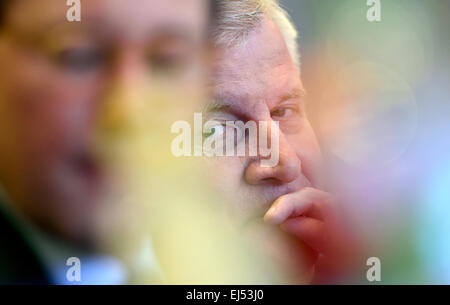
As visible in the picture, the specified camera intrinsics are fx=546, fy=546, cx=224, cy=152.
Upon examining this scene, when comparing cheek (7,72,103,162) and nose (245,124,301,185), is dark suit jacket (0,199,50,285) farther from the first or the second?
nose (245,124,301,185)

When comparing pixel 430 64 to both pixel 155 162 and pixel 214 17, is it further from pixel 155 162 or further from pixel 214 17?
pixel 155 162

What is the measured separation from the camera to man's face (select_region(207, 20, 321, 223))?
3.44 feet

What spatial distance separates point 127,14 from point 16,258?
1.70ft

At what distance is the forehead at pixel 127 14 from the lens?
1.04 metres

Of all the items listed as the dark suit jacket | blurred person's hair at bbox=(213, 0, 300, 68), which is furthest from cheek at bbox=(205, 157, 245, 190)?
the dark suit jacket

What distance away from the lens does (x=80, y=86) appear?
1027 mm

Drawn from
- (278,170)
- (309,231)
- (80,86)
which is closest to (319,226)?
(309,231)

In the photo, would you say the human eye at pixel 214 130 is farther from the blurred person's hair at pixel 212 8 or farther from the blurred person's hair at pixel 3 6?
the blurred person's hair at pixel 3 6

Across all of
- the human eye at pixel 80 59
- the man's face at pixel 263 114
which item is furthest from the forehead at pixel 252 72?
the human eye at pixel 80 59

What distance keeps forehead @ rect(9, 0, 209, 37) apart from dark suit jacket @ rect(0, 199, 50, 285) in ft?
1.28

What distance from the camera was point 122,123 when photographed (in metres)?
1.04

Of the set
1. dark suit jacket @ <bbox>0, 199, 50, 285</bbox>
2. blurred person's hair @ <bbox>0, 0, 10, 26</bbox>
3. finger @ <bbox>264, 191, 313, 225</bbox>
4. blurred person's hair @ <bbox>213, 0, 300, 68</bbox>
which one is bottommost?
dark suit jacket @ <bbox>0, 199, 50, 285</bbox>

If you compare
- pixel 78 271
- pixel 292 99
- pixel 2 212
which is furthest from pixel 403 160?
pixel 2 212
